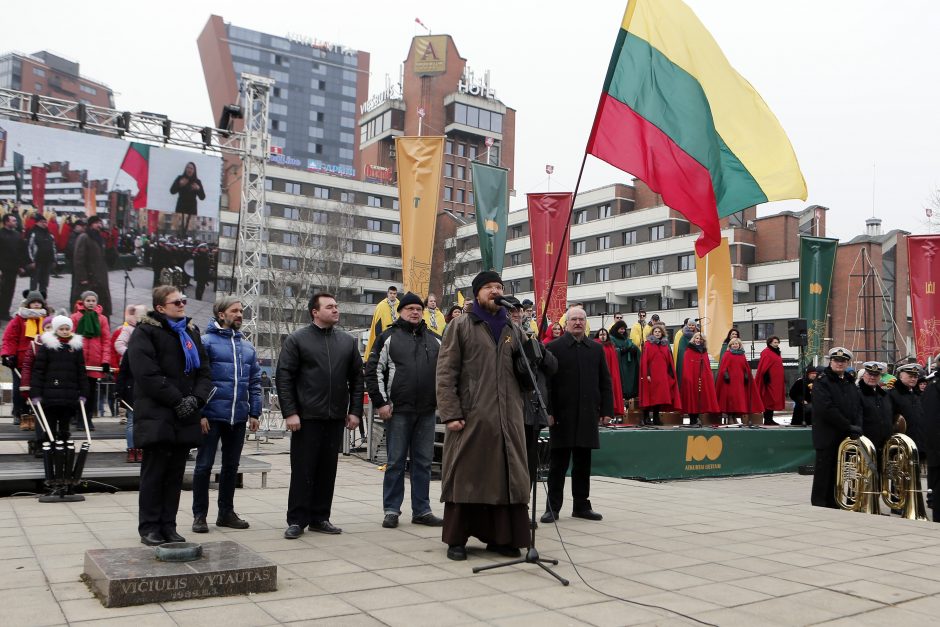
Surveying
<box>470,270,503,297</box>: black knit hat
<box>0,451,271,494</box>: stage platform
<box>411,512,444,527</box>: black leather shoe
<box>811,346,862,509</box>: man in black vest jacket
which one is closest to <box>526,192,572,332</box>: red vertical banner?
<box>811,346,862,509</box>: man in black vest jacket

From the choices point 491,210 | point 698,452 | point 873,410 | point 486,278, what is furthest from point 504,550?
point 491,210

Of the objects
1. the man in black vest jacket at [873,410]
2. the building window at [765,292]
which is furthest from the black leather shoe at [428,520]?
the building window at [765,292]

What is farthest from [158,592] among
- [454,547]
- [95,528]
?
[95,528]

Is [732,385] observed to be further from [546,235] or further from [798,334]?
[546,235]

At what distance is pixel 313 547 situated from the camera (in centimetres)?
636

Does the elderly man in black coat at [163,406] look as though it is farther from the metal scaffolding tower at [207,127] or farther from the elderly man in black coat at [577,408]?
the metal scaffolding tower at [207,127]

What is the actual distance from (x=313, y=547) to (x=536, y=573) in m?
1.80

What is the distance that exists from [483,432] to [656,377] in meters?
10.0

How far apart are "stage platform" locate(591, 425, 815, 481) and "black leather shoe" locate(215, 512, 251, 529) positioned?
6.40 meters

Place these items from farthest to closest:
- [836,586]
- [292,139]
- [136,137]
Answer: [292,139] → [136,137] → [836,586]

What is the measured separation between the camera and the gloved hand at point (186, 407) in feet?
20.2

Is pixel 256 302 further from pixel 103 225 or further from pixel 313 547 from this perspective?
pixel 313 547

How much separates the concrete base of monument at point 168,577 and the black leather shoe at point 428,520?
2.58 meters

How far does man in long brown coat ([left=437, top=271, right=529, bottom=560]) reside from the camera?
19.9ft
